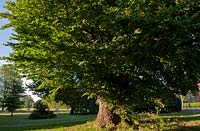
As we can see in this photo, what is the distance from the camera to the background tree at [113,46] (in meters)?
13.2

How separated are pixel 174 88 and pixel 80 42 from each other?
18.8ft

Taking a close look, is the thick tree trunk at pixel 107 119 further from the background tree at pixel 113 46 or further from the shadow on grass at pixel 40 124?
the shadow on grass at pixel 40 124

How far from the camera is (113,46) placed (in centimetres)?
1364

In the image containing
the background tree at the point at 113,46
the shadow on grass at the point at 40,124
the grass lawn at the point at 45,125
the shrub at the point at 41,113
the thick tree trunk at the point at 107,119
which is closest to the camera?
the background tree at the point at 113,46

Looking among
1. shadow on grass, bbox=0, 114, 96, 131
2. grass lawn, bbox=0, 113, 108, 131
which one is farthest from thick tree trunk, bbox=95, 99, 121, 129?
shadow on grass, bbox=0, 114, 96, 131

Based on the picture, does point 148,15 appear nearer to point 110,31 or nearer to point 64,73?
point 110,31

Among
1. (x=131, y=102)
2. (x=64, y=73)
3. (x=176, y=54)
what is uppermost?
(x=176, y=54)

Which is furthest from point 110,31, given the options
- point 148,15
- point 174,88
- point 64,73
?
point 174,88

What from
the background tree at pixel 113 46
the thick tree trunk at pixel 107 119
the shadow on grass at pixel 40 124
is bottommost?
the shadow on grass at pixel 40 124

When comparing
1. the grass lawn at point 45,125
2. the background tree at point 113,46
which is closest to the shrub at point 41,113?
the grass lawn at point 45,125

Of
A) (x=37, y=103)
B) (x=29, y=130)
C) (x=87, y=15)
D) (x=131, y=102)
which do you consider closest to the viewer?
(x=87, y=15)

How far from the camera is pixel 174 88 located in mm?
16391

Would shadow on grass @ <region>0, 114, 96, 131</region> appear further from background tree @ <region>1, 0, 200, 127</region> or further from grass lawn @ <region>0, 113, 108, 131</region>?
background tree @ <region>1, 0, 200, 127</region>

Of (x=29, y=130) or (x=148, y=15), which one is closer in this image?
(x=148, y=15)
